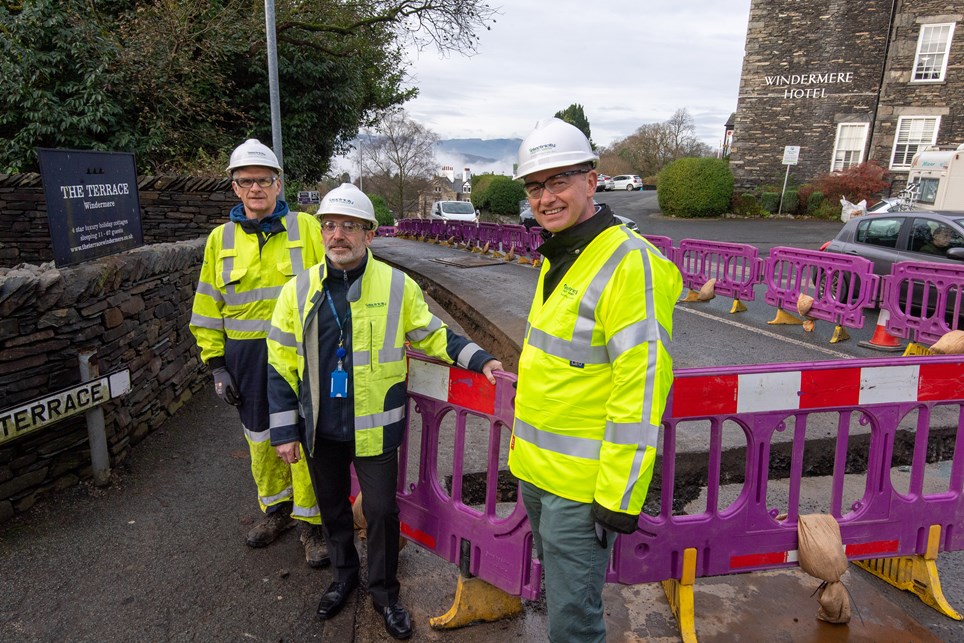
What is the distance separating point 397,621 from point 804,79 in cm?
2916

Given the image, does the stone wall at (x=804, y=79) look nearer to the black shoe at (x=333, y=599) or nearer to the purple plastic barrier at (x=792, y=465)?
the purple plastic barrier at (x=792, y=465)

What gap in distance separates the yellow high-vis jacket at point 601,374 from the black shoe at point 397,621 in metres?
1.17

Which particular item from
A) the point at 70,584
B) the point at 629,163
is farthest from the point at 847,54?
the point at 629,163

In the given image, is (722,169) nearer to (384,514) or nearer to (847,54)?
(847,54)

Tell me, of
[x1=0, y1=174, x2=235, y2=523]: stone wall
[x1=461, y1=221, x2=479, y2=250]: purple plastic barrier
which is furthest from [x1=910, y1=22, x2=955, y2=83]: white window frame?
[x1=0, y1=174, x2=235, y2=523]: stone wall

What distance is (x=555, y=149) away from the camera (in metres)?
2.05

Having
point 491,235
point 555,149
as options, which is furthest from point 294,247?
point 491,235

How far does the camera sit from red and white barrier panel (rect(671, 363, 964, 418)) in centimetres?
276

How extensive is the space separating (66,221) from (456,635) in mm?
3718

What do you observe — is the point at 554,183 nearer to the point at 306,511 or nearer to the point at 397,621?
the point at 397,621

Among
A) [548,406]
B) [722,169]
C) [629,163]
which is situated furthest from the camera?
[629,163]

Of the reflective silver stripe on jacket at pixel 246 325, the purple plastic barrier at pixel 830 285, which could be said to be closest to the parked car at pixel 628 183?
the purple plastic barrier at pixel 830 285

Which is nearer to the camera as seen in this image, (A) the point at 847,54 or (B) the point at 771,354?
(B) the point at 771,354

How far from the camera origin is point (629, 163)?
6222cm
